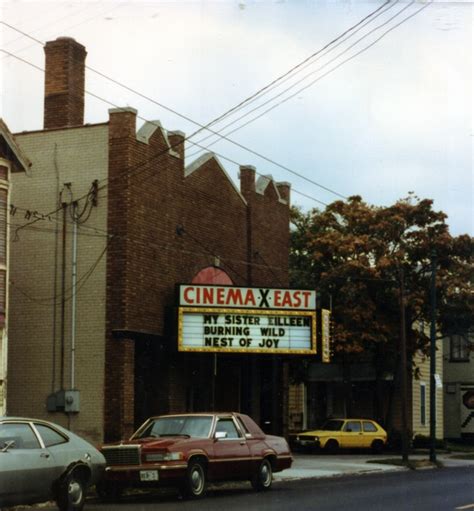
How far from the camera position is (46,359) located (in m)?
29.9

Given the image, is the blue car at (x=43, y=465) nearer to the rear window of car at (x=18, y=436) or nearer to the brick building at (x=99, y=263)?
the rear window of car at (x=18, y=436)

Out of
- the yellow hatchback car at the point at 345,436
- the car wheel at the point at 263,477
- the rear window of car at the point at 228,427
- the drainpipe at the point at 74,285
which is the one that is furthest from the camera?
the yellow hatchback car at the point at 345,436

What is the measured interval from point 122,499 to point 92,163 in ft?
38.9

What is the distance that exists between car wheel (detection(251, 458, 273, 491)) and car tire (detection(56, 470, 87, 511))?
17.7 feet

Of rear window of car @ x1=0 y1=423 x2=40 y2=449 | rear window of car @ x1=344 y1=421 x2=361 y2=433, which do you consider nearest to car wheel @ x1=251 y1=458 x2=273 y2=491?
rear window of car @ x1=0 y1=423 x2=40 y2=449

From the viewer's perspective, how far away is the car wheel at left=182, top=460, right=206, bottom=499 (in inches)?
770

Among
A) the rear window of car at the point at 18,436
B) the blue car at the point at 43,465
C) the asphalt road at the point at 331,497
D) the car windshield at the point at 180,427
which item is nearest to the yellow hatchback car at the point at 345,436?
the asphalt road at the point at 331,497

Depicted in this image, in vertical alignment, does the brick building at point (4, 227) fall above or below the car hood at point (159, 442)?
above

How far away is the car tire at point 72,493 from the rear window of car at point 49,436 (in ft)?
1.71

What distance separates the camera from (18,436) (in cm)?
1598

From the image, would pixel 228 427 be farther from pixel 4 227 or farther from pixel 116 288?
pixel 116 288

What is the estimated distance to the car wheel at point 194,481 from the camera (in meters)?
19.5

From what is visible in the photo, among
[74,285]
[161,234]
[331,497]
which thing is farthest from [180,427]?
[161,234]

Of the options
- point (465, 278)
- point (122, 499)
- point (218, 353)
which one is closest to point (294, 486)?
point (122, 499)
